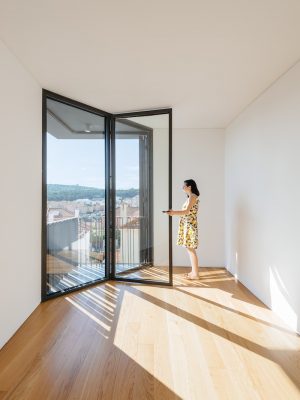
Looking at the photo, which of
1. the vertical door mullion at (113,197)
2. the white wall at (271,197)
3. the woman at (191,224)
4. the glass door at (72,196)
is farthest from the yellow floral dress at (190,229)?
the glass door at (72,196)

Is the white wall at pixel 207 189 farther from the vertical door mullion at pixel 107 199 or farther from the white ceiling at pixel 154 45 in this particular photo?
the white ceiling at pixel 154 45

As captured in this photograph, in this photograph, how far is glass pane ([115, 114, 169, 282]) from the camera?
398 centimetres

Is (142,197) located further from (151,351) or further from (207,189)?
(151,351)

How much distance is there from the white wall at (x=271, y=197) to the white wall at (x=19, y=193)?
2.51 m

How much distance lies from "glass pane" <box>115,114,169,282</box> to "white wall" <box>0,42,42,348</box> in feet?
4.15

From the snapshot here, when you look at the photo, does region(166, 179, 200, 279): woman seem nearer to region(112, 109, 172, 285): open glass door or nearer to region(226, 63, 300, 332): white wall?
region(112, 109, 172, 285): open glass door

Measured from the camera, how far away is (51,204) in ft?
11.1

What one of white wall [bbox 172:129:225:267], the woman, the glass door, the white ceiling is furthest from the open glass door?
white wall [bbox 172:129:225:267]

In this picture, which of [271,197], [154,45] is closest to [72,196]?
[154,45]

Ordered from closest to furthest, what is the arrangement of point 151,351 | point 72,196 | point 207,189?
point 151,351 < point 72,196 < point 207,189

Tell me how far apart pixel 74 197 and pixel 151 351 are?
84.9 inches

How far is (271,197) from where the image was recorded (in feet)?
9.99

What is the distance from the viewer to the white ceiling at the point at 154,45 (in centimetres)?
188

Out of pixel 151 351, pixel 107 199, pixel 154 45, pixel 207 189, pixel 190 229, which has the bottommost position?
pixel 151 351
